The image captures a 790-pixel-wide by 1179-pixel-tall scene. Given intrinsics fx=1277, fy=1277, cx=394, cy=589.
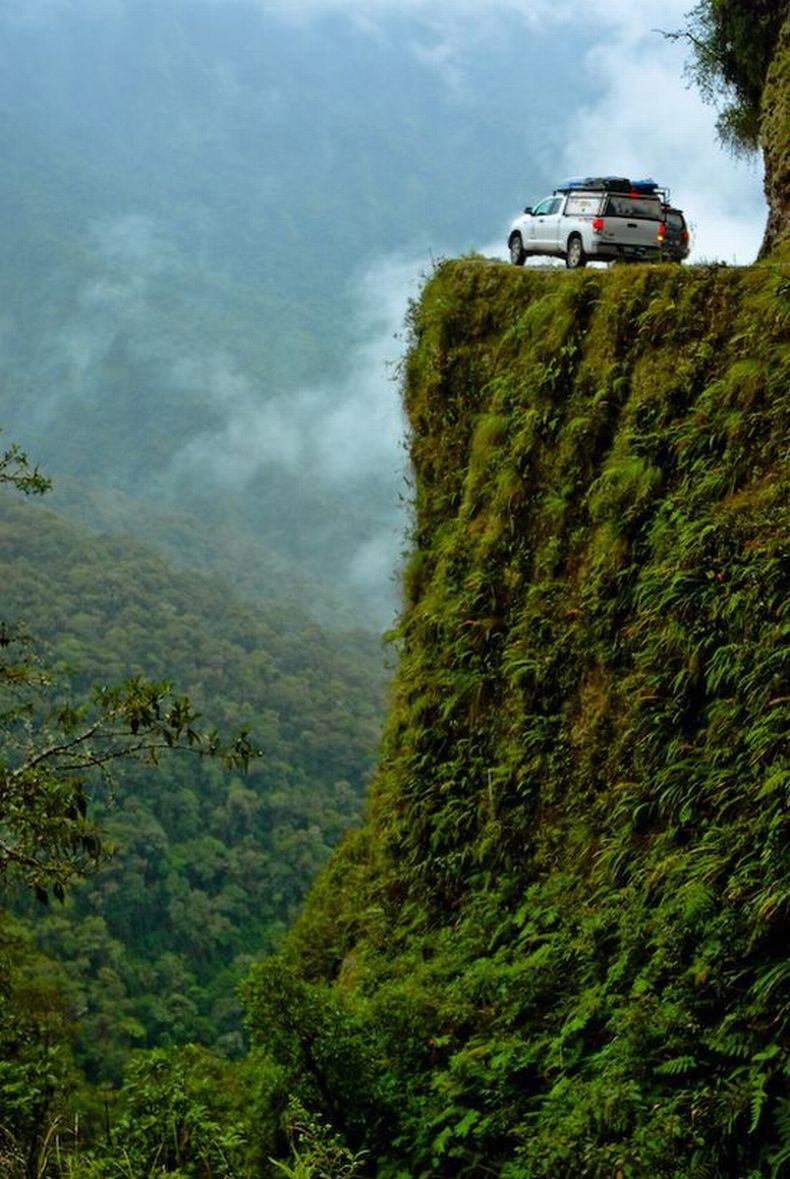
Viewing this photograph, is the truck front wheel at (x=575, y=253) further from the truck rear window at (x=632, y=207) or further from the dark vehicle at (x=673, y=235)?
the dark vehicle at (x=673, y=235)

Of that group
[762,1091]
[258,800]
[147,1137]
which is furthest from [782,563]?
[258,800]

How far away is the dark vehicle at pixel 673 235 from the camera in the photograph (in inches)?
646

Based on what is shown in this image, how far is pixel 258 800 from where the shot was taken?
88312mm

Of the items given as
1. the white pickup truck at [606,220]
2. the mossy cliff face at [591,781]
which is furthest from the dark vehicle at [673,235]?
the mossy cliff face at [591,781]

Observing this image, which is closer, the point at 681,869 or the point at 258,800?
the point at 681,869

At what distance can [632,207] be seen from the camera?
16531mm

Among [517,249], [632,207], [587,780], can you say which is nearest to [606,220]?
[632,207]

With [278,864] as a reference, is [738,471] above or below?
below

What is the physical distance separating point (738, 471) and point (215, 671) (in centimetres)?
10239

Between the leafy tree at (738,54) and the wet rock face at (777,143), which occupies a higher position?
the leafy tree at (738,54)

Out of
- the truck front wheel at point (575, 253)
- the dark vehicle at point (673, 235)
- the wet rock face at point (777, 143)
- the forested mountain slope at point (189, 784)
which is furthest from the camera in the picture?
the forested mountain slope at point (189, 784)

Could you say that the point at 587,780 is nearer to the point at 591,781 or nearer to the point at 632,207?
the point at 591,781

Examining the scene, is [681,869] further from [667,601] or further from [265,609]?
[265,609]

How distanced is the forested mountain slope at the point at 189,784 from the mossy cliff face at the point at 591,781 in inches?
1126
